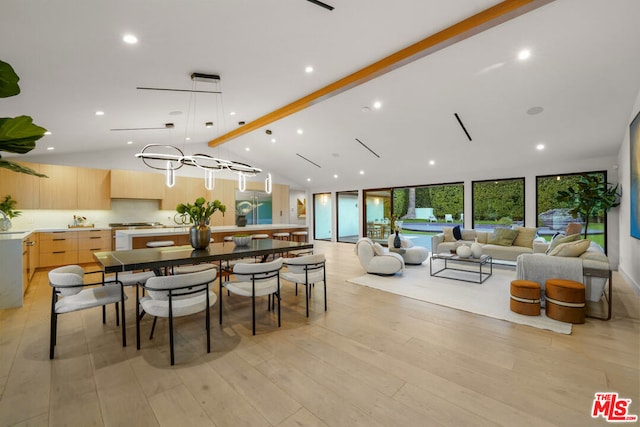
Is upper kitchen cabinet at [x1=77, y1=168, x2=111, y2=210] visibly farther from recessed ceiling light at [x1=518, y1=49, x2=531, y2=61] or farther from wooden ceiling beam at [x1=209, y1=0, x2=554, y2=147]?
recessed ceiling light at [x1=518, y1=49, x2=531, y2=61]

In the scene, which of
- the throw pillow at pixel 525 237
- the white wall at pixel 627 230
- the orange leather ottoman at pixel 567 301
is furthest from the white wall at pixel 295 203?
the orange leather ottoman at pixel 567 301

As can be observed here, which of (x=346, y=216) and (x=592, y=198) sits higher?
(x=592, y=198)

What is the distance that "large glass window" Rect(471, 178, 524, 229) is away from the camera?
7.15 metres

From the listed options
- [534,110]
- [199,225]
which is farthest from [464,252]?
[199,225]

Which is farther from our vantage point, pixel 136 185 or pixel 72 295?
pixel 136 185

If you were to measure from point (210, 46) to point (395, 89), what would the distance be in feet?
10.0

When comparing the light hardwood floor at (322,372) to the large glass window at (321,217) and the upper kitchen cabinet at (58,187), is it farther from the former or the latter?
the large glass window at (321,217)

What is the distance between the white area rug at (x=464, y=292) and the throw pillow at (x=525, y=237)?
35.4 inches

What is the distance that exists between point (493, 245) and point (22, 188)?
33.8 ft

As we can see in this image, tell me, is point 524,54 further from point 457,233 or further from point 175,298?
point 175,298

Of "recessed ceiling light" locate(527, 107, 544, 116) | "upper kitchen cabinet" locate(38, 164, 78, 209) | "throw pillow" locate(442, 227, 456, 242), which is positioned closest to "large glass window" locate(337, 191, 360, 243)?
"throw pillow" locate(442, 227, 456, 242)

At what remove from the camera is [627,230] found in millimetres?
4820

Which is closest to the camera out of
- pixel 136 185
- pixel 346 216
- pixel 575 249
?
pixel 575 249

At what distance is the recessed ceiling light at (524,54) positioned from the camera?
140 inches
